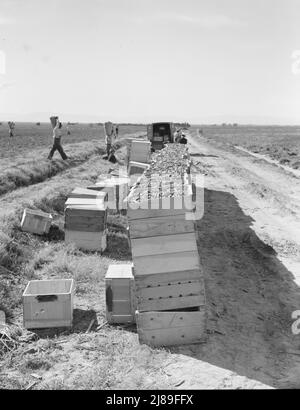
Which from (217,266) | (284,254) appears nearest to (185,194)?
(217,266)

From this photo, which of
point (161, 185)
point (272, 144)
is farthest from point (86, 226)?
point (272, 144)

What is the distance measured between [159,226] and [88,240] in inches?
168

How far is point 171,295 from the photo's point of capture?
625 cm

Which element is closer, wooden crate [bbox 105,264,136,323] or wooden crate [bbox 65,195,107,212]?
wooden crate [bbox 105,264,136,323]

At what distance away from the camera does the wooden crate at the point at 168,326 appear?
6.23 m

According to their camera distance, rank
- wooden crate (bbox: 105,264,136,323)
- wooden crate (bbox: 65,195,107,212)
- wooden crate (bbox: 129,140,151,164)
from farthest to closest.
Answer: wooden crate (bbox: 129,140,151,164) → wooden crate (bbox: 65,195,107,212) → wooden crate (bbox: 105,264,136,323)

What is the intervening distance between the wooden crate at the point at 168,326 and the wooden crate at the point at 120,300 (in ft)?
2.11

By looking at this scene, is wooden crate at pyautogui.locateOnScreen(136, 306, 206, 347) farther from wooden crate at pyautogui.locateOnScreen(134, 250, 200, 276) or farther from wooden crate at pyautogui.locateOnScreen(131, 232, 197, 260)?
wooden crate at pyautogui.locateOnScreen(131, 232, 197, 260)

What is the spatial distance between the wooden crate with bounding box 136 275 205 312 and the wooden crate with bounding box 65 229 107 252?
398 cm

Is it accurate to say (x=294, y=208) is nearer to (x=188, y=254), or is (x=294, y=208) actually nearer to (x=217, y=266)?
(x=217, y=266)

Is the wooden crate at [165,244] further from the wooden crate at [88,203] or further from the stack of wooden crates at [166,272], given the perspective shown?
the wooden crate at [88,203]

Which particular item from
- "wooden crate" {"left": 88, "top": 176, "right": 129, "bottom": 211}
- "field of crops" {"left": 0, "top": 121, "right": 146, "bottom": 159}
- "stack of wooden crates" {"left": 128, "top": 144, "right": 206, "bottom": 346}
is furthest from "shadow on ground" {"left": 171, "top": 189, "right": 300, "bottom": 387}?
"field of crops" {"left": 0, "top": 121, "right": 146, "bottom": 159}

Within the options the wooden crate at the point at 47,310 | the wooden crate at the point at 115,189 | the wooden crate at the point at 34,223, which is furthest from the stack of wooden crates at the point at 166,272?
the wooden crate at the point at 115,189

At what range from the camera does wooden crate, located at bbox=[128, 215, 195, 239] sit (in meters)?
6.14
